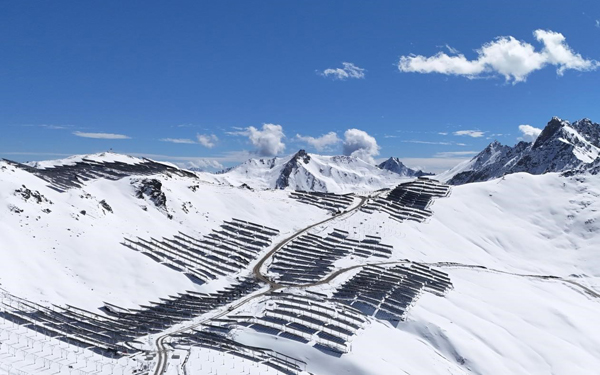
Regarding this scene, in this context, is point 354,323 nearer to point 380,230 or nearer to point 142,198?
point 380,230

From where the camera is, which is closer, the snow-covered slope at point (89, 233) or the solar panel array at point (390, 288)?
the snow-covered slope at point (89, 233)

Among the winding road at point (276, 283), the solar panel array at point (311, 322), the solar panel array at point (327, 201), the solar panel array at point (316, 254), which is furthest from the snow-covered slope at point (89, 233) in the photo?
the solar panel array at point (327, 201)

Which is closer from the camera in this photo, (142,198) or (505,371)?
(505,371)

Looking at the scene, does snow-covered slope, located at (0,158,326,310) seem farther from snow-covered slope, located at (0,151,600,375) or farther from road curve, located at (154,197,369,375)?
road curve, located at (154,197,369,375)

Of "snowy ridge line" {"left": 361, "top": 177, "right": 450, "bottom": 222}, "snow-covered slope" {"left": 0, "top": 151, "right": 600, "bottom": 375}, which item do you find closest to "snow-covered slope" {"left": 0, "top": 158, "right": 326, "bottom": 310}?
"snow-covered slope" {"left": 0, "top": 151, "right": 600, "bottom": 375}

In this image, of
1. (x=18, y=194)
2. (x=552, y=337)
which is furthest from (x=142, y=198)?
(x=552, y=337)

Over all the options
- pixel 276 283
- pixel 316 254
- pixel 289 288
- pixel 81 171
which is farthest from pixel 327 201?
pixel 81 171

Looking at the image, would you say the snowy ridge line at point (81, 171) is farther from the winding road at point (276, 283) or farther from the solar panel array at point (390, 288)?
the solar panel array at point (390, 288)
